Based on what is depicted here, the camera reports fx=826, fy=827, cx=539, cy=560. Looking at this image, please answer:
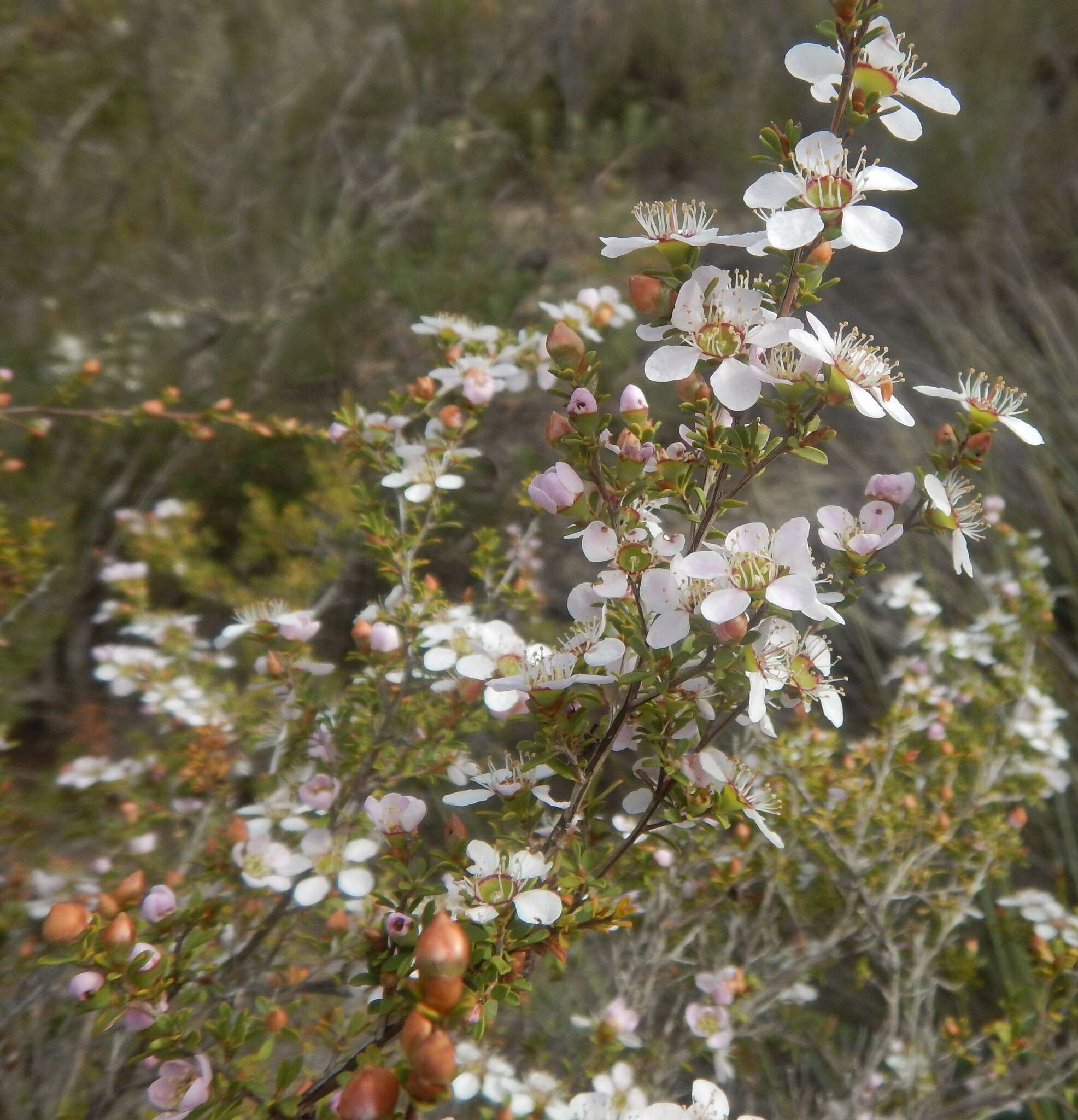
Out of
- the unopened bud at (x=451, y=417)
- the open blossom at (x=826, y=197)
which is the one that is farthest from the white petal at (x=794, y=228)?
the unopened bud at (x=451, y=417)

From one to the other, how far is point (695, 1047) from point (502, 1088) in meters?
0.47

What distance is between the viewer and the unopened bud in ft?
4.09

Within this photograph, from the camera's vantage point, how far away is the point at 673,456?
82 centimetres

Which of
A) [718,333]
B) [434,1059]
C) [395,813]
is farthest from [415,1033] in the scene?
[718,333]

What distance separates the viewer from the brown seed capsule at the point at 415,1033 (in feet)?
1.83

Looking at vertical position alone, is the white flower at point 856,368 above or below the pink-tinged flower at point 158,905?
above

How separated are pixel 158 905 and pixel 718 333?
85 centimetres

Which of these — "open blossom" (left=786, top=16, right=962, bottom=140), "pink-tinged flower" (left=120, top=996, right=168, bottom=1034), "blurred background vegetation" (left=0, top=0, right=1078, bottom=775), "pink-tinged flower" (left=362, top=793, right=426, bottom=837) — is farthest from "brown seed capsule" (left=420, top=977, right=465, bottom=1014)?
"blurred background vegetation" (left=0, top=0, right=1078, bottom=775)

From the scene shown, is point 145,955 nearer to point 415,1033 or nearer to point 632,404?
point 415,1033

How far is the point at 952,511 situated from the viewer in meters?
0.83

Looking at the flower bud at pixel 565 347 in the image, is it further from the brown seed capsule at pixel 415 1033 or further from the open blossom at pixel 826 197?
the brown seed capsule at pixel 415 1033

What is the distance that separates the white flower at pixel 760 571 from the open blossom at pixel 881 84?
14.5 inches

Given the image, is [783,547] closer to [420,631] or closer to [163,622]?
[420,631]

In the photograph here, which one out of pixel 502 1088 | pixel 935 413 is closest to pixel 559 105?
pixel 935 413
